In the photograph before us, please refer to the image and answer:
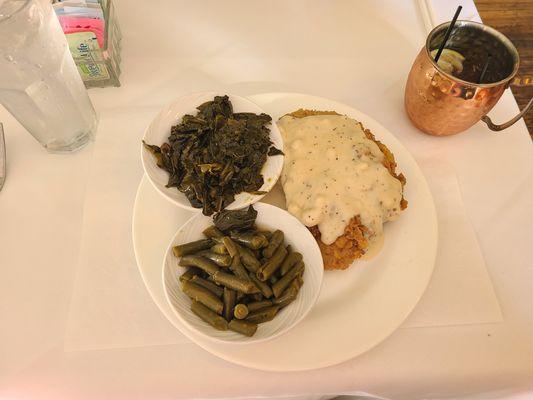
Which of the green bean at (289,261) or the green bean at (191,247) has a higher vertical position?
the green bean at (191,247)

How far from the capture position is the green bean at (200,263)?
143 cm

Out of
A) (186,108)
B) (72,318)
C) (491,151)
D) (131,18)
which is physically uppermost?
(131,18)

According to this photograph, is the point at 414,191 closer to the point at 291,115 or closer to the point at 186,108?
the point at 291,115

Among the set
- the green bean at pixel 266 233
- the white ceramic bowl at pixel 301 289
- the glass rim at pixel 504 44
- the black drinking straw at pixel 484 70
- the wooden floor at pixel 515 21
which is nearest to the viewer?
the white ceramic bowl at pixel 301 289

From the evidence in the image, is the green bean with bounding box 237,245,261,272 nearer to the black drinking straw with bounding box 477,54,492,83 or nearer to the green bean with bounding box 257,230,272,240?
the green bean with bounding box 257,230,272,240

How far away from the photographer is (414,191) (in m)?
1.72

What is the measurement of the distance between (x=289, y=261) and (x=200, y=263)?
33 cm

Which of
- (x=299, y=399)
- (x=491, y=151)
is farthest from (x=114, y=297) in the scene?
(x=491, y=151)

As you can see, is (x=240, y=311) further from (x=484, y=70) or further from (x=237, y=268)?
(x=484, y=70)

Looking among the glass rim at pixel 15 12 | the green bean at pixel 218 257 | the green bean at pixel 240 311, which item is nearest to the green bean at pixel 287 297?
the green bean at pixel 240 311

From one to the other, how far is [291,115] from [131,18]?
125 cm

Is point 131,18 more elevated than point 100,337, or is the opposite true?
point 131,18

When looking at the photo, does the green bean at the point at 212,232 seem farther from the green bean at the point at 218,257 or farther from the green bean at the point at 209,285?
the green bean at the point at 209,285

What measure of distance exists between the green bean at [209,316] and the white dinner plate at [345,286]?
0.08 m
